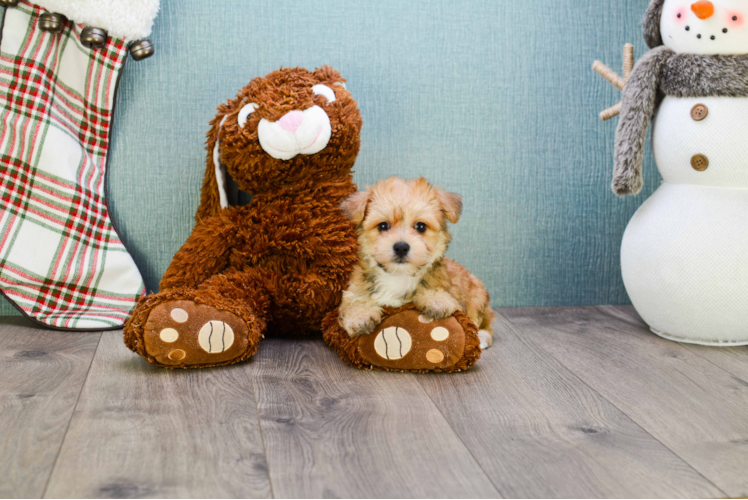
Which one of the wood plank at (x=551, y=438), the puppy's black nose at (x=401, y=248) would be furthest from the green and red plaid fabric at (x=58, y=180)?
the wood plank at (x=551, y=438)

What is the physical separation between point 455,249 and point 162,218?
0.75 m

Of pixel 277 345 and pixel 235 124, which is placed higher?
pixel 235 124

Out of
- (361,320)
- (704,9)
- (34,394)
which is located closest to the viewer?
(34,394)

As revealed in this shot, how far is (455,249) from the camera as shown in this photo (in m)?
1.78

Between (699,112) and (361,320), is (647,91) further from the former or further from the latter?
(361,320)

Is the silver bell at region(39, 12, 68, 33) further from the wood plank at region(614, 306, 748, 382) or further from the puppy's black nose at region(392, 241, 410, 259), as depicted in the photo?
the wood plank at region(614, 306, 748, 382)

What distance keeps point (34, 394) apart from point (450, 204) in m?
0.81

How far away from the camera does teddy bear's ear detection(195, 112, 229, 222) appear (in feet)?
4.88

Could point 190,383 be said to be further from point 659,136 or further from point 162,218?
point 659,136

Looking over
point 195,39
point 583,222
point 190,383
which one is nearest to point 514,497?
point 190,383

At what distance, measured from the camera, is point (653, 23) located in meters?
1.54

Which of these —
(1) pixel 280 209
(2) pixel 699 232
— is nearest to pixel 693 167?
(2) pixel 699 232

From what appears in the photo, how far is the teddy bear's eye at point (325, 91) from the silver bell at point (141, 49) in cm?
41

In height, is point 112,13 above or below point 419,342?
above
